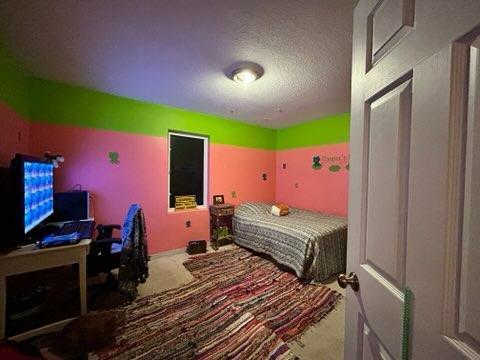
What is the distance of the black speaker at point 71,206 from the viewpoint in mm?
Answer: 2281

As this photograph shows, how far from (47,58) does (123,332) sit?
8.32 ft

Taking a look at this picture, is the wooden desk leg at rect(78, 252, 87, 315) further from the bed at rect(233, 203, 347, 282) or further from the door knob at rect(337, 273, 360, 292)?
the bed at rect(233, 203, 347, 282)

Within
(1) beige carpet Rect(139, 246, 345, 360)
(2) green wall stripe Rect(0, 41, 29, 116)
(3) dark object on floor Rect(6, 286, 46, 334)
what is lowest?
(1) beige carpet Rect(139, 246, 345, 360)

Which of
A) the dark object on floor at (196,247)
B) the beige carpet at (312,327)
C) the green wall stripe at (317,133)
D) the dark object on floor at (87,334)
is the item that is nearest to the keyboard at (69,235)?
the dark object on floor at (87,334)

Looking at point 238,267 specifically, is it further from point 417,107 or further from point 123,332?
point 417,107

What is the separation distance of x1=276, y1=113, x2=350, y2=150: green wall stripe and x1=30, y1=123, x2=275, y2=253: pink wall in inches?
42.3

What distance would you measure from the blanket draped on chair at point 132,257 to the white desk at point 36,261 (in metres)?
0.32

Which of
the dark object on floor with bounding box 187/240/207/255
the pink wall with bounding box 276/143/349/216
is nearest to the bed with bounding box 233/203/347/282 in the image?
the pink wall with bounding box 276/143/349/216

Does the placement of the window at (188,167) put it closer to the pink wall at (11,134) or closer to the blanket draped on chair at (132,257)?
the blanket draped on chair at (132,257)

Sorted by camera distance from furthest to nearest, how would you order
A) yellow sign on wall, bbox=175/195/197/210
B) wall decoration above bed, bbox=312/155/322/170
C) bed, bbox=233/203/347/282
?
wall decoration above bed, bbox=312/155/322/170
yellow sign on wall, bbox=175/195/197/210
bed, bbox=233/203/347/282

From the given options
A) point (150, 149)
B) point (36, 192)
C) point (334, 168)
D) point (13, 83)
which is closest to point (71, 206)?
point (36, 192)

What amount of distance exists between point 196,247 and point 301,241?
5.51 feet

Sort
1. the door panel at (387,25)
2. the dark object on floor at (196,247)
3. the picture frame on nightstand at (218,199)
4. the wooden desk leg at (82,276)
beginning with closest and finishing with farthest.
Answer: the door panel at (387,25), the wooden desk leg at (82,276), the dark object on floor at (196,247), the picture frame on nightstand at (218,199)

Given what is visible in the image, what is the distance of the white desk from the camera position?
1.38 meters
